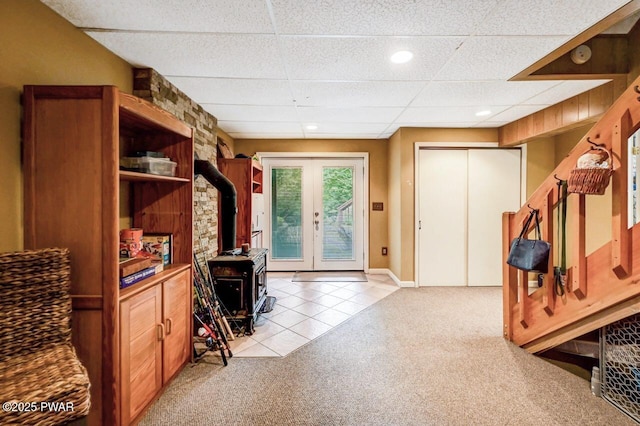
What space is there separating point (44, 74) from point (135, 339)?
1.54m

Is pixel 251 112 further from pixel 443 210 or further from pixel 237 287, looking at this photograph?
pixel 443 210

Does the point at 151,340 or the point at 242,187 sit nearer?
the point at 151,340

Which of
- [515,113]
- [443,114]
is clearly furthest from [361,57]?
[515,113]

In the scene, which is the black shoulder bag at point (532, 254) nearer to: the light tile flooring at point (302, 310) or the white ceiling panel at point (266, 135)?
the light tile flooring at point (302, 310)

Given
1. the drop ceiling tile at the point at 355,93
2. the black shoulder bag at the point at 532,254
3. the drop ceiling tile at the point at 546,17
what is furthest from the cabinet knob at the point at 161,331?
the drop ceiling tile at the point at 546,17

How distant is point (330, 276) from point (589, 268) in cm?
368

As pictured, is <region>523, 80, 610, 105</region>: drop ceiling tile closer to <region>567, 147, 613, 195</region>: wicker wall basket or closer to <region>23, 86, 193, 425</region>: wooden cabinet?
<region>567, 147, 613, 195</region>: wicker wall basket

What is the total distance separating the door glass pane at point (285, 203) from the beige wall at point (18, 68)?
3713 mm

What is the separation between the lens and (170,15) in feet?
5.67

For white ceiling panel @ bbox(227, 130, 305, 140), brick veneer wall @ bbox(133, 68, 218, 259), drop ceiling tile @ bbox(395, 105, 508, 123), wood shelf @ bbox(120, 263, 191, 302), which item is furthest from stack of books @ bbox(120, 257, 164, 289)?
white ceiling panel @ bbox(227, 130, 305, 140)

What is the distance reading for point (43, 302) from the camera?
139cm

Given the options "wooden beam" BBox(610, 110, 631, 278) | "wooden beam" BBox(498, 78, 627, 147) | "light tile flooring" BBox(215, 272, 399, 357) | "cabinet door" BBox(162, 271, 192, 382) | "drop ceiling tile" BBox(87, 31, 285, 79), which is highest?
"drop ceiling tile" BBox(87, 31, 285, 79)

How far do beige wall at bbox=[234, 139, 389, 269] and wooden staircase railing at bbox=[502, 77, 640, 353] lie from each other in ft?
8.99

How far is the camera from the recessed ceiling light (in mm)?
2163
